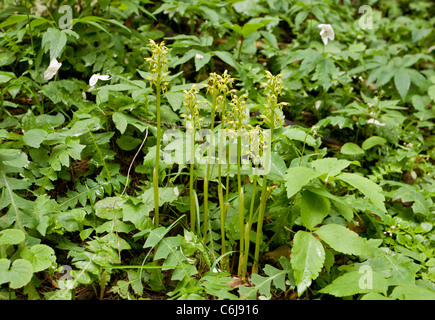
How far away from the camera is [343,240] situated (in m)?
1.70

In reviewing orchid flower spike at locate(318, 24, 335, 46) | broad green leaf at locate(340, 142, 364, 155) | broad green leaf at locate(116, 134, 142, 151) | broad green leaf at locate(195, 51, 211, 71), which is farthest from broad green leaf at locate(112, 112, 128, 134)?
orchid flower spike at locate(318, 24, 335, 46)

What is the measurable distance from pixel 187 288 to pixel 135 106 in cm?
124

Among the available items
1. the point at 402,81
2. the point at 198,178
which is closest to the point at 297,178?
the point at 198,178

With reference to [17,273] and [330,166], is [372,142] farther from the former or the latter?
[17,273]

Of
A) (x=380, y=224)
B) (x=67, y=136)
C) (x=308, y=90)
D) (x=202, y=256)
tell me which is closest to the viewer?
(x=202, y=256)

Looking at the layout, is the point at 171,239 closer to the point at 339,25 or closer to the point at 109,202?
the point at 109,202

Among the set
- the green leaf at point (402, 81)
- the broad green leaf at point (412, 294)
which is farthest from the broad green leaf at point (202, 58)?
the broad green leaf at point (412, 294)

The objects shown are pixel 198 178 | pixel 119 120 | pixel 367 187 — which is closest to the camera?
pixel 367 187

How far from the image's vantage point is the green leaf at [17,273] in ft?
5.02

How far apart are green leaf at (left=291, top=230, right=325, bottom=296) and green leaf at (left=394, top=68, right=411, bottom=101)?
2106 mm

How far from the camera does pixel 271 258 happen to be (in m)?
2.06

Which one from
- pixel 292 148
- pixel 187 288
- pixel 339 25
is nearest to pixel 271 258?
pixel 187 288

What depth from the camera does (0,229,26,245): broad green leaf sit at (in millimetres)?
1647

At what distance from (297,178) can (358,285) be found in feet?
1.70
